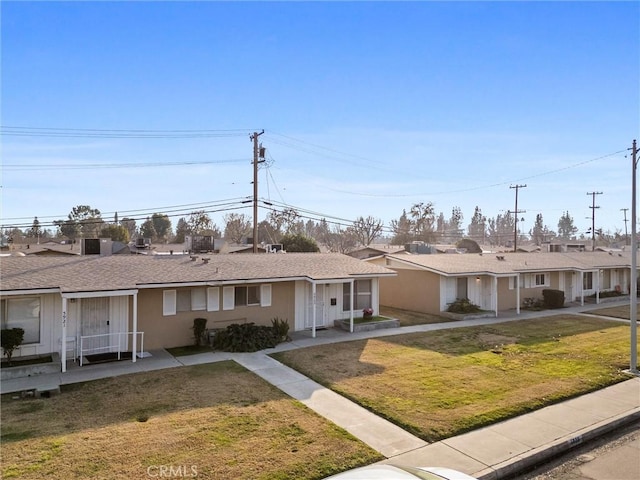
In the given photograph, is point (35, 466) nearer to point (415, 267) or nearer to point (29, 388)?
point (29, 388)

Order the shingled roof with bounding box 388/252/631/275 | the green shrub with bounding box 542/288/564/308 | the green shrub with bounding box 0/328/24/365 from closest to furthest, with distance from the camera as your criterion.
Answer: the green shrub with bounding box 0/328/24/365
the shingled roof with bounding box 388/252/631/275
the green shrub with bounding box 542/288/564/308

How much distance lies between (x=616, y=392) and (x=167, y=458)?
11105 millimetres

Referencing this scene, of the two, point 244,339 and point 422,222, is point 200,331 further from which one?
point 422,222

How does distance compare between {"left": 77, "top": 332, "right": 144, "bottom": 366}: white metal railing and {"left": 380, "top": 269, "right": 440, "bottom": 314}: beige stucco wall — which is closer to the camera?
{"left": 77, "top": 332, "right": 144, "bottom": 366}: white metal railing

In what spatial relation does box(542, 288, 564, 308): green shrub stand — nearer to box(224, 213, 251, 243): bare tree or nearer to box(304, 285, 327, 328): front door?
box(304, 285, 327, 328): front door

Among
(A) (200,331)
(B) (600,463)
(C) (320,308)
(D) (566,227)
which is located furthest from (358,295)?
(D) (566,227)

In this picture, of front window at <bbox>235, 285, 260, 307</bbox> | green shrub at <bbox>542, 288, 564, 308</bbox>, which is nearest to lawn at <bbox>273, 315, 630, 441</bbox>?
front window at <bbox>235, 285, 260, 307</bbox>

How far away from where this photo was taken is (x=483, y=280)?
26.3 m

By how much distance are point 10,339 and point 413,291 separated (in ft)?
64.6

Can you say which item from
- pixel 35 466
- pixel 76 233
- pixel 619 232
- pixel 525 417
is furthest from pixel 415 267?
pixel 619 232

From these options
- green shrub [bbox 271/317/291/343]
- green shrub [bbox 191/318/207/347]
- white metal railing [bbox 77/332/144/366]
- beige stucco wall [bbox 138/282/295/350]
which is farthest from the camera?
green shrub [bbox 271/317/291/343]

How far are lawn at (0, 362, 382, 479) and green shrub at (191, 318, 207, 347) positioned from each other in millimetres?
4505

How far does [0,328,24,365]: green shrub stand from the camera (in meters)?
13.1

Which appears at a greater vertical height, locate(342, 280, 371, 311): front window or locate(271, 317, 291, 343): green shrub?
locate(342, 280, 371, 311): front window
